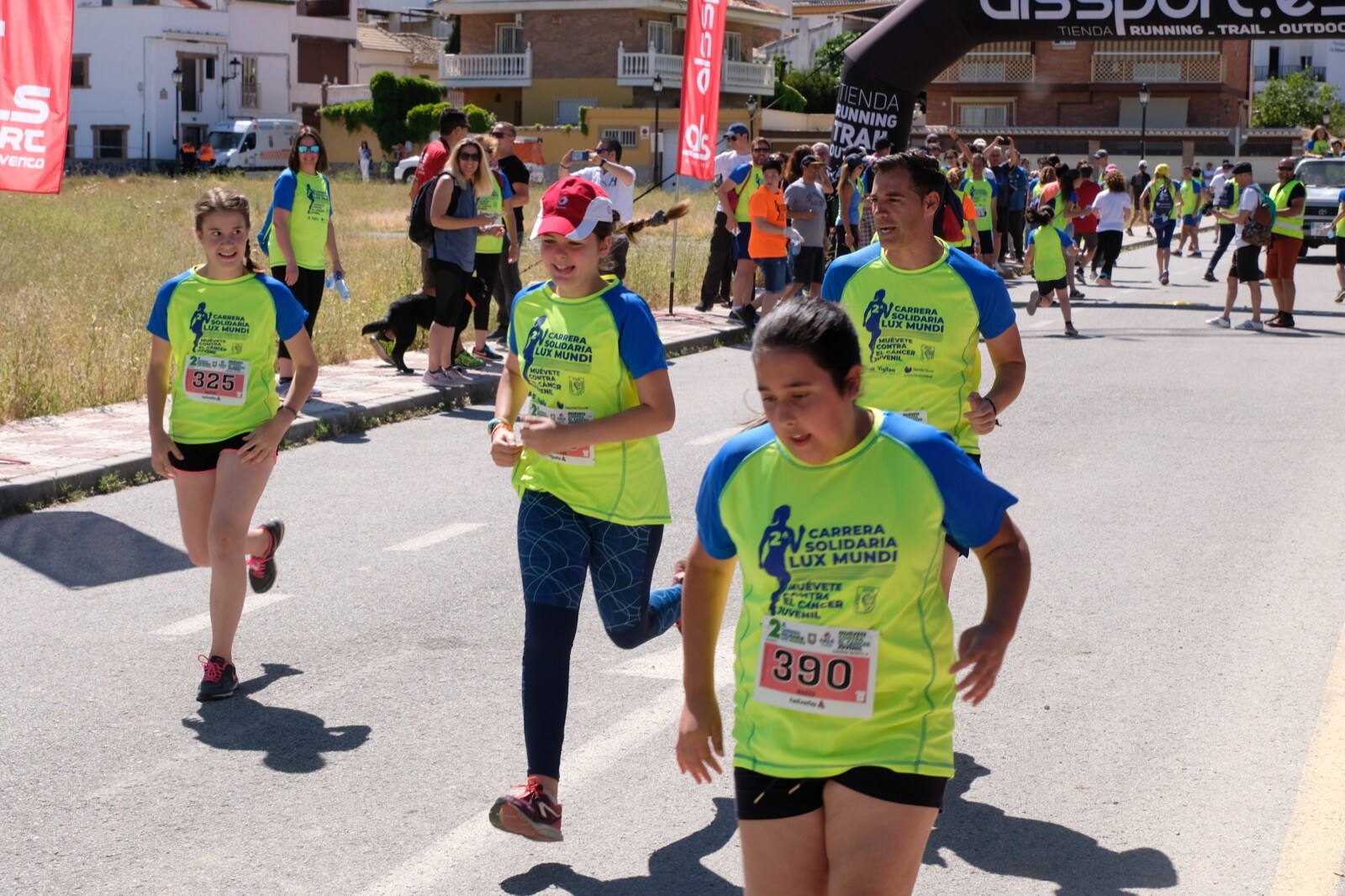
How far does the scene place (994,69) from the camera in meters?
74.6

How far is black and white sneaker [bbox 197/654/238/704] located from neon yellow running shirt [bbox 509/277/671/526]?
1.74 meters

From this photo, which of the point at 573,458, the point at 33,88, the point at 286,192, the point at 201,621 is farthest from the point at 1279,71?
the point at 573,458

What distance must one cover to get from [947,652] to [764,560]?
0.40 meters

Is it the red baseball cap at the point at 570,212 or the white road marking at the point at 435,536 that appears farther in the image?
the white road marking at the point at 435,536

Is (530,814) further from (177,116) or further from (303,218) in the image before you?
(177,116)

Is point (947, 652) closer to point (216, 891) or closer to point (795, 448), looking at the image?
point (795, 448)

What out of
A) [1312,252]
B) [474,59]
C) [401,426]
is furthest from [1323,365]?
[474,59]

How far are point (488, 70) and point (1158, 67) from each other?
29.7m

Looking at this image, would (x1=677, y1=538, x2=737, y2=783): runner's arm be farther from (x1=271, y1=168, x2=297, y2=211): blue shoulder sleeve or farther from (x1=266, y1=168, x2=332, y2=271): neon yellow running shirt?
(x1=266, y1=168, x2=332, y2=271): neon yellow running shirt

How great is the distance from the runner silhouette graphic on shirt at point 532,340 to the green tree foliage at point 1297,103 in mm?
84336

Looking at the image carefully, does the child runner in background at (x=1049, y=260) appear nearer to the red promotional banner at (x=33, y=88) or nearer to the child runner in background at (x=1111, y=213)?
the child runner in background at (x=1111, y=213)

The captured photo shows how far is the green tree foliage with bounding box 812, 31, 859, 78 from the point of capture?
262ft

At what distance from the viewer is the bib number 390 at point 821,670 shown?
3.05 m

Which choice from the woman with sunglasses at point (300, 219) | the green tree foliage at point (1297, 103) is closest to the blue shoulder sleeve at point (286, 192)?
the woman with sunglasses at point (300, 219)
